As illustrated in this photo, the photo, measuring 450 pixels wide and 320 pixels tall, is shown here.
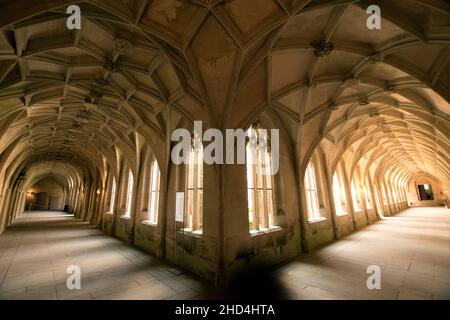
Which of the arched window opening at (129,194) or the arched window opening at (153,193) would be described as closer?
the arched window opening at (153,193)

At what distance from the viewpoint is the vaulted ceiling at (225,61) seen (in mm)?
3828

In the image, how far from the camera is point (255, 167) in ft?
21.5

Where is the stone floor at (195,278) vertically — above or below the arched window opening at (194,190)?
below

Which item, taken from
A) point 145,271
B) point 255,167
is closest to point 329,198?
point 255,167

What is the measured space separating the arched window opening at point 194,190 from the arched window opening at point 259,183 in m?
1.59

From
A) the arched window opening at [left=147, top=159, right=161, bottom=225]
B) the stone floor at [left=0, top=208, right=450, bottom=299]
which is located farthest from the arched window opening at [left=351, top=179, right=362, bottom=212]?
the arched window opening at [left=147, top=159, right=161, bottom=225]

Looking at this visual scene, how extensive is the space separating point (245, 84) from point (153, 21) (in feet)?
8.53

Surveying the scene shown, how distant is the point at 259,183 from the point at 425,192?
4146cm

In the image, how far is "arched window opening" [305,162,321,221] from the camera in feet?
29.2
